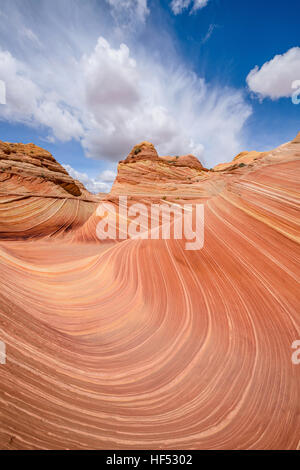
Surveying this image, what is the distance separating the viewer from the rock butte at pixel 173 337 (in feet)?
3.18

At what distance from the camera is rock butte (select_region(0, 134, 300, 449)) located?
0.97m

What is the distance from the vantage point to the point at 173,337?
178 cm

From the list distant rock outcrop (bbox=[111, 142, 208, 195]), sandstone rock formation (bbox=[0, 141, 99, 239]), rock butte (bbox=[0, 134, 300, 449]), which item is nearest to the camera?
rock butte (bbox=[0, 134, 300, 449])

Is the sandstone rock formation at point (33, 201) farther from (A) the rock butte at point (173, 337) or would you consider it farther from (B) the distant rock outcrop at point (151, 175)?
(A) the rock butte at point (173, 337)

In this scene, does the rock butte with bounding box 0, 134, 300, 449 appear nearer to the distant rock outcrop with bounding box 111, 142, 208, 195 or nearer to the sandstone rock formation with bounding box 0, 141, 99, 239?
the distant rock outcrop with bounding box 111, 142, 208, 195

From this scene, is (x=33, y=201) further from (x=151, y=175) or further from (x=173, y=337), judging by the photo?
(x=173, y=337)

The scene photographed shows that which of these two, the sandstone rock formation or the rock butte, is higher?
the sandstone rock formation

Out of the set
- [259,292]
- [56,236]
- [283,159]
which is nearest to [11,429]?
[259,292]

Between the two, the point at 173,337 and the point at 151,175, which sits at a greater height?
the point at 151,175

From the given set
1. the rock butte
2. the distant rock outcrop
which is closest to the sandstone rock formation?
the distant rock outcrop

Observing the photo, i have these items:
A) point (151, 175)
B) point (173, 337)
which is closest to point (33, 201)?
point (151, 175)

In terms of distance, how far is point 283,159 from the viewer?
106 inches
